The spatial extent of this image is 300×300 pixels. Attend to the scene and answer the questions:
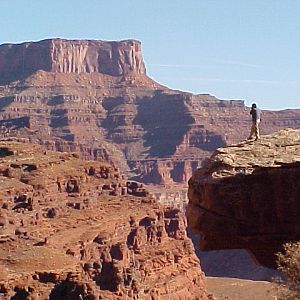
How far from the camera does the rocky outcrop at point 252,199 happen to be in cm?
1683

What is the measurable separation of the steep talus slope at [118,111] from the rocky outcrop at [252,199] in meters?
120

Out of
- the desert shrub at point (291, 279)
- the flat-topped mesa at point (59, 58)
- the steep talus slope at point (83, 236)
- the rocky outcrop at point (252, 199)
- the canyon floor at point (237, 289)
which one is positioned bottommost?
the canyon floor at point (237, 289)

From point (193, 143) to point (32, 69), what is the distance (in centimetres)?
5098

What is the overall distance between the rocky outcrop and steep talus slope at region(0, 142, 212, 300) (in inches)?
955

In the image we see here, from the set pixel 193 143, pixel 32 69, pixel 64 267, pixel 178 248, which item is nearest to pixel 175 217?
pixel 178 248

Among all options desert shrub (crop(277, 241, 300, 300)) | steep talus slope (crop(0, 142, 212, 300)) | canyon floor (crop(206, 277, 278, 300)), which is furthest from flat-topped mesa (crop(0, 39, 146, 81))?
desert shrub (crop(277, 241, 300, 300))

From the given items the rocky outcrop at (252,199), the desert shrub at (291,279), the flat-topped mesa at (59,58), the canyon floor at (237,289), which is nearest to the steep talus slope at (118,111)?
the flat-topped mesa at (59,58)

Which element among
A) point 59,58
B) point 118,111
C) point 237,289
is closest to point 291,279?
point 237,289

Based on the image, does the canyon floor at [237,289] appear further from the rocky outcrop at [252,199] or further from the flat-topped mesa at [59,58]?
the flat-topped mesa at [59,58]

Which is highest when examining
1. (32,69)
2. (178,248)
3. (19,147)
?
(32,69)

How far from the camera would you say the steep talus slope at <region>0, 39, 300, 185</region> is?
15800 centimetres

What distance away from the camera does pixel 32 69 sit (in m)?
190

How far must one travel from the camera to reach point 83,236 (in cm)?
5697

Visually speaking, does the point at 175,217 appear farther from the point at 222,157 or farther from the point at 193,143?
the point at 193,143
